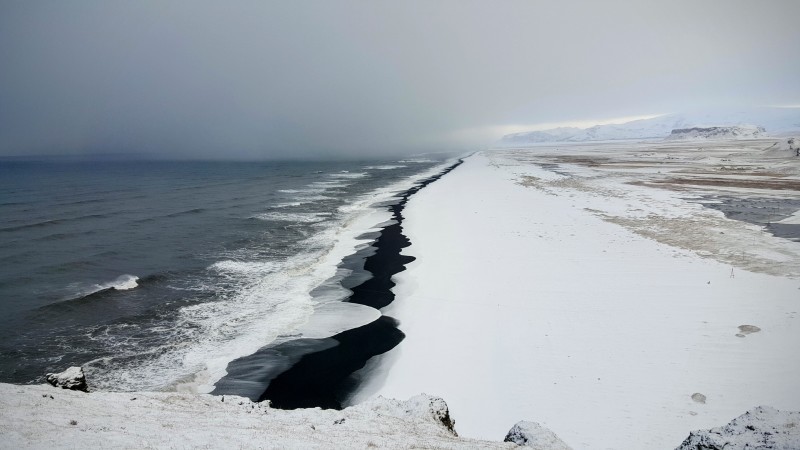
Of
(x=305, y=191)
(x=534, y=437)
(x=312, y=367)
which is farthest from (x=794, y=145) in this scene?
(x=312, y=367)

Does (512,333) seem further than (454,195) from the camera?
No

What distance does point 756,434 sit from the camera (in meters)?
5.57

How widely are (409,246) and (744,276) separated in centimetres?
1476

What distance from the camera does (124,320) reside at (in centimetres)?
1410

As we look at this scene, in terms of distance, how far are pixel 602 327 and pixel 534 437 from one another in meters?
6.39

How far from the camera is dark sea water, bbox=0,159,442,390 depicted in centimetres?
1148

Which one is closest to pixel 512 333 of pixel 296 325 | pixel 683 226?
pixel 296 325

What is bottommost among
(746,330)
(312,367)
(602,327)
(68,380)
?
(312,367)

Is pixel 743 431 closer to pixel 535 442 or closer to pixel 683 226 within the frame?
pixel 535 442

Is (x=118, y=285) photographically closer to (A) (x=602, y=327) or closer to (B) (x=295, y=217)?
(B) (x=295, y=217)

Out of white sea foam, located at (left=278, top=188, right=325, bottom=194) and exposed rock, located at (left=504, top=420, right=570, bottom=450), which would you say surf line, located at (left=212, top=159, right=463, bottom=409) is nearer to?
exposed rock, located at (left=504, top=420, right=570, bottom=450)

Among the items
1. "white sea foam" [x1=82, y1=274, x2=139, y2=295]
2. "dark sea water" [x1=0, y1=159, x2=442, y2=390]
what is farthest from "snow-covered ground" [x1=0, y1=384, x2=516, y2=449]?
"white sea foam" [x1=82, y1=274, x2=139, y2=295]

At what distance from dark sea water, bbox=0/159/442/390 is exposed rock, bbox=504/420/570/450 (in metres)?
8.14

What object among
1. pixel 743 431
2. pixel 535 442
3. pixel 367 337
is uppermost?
pixel 743 431
